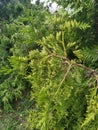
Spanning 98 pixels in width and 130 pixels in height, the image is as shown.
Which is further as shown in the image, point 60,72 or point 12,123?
point 12,123

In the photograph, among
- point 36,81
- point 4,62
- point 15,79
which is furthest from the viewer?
point 4,62

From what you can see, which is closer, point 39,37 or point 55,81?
point 55,81

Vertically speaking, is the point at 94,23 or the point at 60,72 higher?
the point at 94,23

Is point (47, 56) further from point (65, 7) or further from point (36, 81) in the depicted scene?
point (65, 7)

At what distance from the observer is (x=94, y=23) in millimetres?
3754

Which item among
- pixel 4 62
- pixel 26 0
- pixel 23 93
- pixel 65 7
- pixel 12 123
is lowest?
pixel 12 123

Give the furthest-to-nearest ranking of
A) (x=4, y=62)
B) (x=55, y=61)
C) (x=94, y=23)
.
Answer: (x=4, y=62), (x=94, y=23), (x=55, y=61)

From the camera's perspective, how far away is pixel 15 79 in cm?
544

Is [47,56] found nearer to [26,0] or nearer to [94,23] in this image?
[94,23]

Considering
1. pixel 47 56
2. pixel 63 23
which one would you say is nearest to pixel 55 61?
pixel 47 56

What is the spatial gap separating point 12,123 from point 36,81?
91.6 inches

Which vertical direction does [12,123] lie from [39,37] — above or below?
below

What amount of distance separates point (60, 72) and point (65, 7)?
44.6 inches

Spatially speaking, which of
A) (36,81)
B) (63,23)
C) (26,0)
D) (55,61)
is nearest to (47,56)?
(55,61)
